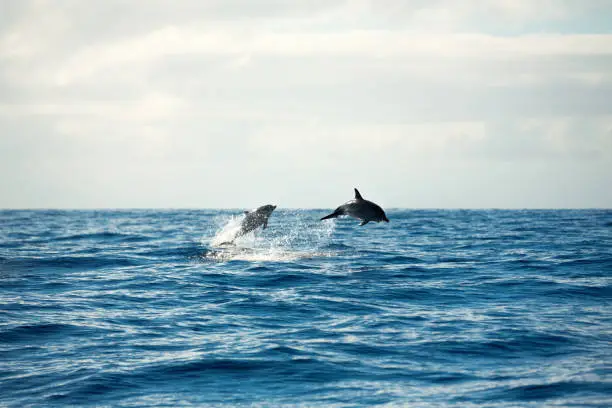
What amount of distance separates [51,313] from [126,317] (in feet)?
5.70

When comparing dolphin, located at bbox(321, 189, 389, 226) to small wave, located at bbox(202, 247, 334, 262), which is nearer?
dolphin, located at bbox(321, 189, 389, 226)

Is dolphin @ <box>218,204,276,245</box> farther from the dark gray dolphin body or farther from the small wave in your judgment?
the small wave

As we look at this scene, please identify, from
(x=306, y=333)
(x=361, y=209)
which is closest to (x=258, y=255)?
(x=361, y=209)

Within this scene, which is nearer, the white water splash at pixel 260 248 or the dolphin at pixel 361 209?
the dolphin at pixel 361 209

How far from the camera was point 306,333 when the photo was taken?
12836 mm

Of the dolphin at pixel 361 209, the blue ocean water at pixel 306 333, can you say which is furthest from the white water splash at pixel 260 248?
the dolphin at pixel 361 209

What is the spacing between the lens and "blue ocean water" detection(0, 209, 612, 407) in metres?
9.61

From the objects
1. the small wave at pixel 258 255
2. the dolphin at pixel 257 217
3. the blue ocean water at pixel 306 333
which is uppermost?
the dolphin at pixel 257 217

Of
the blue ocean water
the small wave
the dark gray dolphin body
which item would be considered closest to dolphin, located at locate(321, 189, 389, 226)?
the blue ocean water

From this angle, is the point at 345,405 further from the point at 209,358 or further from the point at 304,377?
the point at 209,358

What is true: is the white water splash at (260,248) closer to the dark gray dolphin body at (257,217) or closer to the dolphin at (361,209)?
the dark gray dolphin body at (257,217)

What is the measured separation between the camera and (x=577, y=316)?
14484mm

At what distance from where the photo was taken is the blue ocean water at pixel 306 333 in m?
9.61

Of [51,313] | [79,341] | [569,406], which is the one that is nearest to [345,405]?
[569,406]
